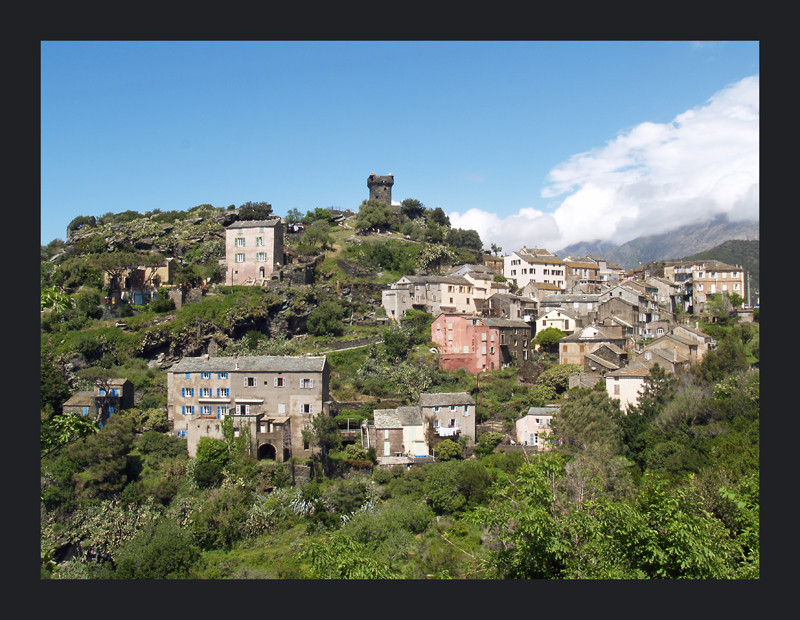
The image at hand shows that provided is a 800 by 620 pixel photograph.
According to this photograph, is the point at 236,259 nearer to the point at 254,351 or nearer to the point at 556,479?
the point at 254,351

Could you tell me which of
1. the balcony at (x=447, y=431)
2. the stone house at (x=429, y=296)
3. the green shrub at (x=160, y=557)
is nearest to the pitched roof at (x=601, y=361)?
the balcony at (x=447, y=431)

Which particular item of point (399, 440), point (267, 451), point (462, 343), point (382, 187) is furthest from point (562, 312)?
point (382, 187)

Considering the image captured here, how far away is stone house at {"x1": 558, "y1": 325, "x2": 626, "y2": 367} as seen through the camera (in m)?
58.4

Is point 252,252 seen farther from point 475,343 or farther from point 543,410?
point 543,410

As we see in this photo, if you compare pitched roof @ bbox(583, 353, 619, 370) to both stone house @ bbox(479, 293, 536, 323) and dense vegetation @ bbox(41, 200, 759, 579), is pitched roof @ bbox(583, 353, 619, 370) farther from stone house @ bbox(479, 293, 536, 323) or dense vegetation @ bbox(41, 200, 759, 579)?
stone house @ bbox(479, 293, 536, 323)

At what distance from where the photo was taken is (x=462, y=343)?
60.0 meters

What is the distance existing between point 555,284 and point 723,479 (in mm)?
53378

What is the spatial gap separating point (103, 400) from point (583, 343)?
3620 cm

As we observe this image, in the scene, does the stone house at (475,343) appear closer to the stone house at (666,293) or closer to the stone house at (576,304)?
the stone house at (576,304)

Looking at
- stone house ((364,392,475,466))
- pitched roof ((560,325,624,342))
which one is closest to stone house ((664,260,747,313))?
pitched roof ((560,325,624,342))

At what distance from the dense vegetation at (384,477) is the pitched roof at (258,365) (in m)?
3.87

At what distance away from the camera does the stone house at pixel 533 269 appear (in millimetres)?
82688

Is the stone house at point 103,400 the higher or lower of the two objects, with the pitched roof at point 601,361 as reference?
lower

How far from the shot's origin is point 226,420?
44.2 metres
